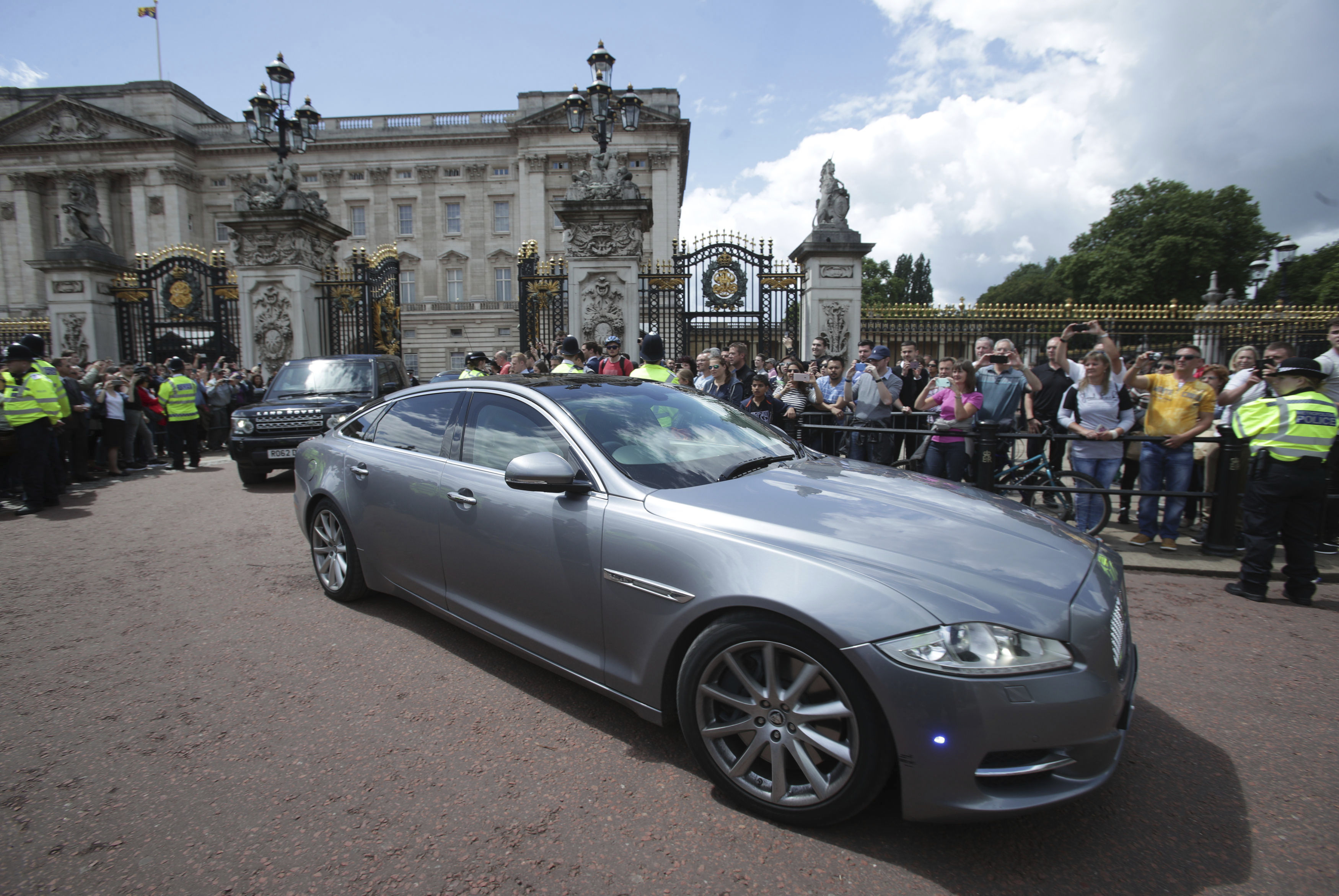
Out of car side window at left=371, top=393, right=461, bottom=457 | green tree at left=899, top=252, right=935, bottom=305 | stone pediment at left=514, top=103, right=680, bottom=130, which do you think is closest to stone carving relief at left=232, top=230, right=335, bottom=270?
car side window at left=371, top=393, right=461, bottom=457

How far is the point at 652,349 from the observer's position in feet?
23.6

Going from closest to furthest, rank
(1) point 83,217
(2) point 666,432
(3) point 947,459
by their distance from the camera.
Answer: (2) point 666,432 → (3) point 947,459 → (1) point 83,217

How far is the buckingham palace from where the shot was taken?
51.4m

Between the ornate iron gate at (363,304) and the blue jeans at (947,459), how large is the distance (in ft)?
40.5

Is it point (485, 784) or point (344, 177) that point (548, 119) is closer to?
point (344, 177)

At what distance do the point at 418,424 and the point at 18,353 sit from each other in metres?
7.29

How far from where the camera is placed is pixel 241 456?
9.35 meters

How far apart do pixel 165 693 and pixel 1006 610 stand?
3978mm

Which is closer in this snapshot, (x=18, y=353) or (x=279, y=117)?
(x=18, y=353)

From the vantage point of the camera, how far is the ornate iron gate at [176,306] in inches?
642

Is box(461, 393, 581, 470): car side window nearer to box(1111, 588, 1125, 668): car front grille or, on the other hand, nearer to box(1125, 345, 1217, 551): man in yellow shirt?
box(1111, 588, 1125, 668): car front grille

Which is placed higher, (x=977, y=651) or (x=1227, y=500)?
(x=977, y=651)

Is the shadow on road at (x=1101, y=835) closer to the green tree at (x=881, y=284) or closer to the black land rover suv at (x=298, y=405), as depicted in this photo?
the black land rover suv at (x=298, y=405)

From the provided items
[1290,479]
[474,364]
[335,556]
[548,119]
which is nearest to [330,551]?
[335,556]
